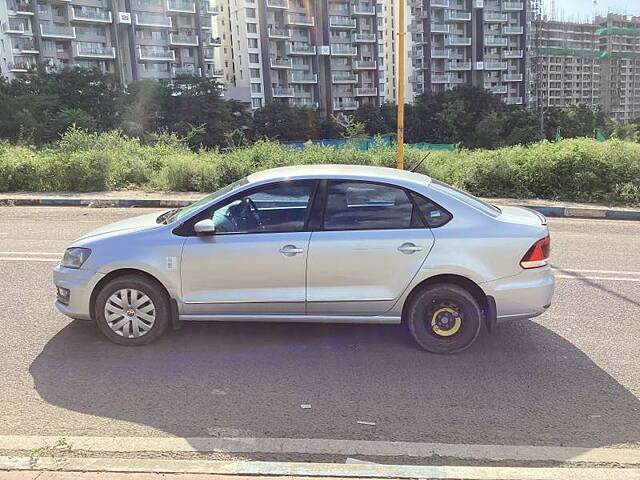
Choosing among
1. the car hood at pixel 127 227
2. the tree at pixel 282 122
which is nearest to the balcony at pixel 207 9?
the tree at pixel 282 122

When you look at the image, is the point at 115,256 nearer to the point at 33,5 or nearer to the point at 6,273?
the point at 6,273

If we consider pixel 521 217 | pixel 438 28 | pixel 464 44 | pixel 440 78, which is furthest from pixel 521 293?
pixel 464 44

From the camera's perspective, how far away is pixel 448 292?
15.5 ft

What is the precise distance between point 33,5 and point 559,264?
74.5 m

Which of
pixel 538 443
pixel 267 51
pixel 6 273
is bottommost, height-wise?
pixel 538 443

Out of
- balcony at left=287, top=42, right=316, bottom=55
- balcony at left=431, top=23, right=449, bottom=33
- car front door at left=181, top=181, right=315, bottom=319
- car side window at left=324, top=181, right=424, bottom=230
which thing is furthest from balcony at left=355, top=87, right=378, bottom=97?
car front door at left=181, top=181, right=315, bottom=319

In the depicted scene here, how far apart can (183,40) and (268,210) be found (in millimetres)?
79521

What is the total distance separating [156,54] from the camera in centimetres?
7569

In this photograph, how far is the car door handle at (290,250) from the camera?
183 inches

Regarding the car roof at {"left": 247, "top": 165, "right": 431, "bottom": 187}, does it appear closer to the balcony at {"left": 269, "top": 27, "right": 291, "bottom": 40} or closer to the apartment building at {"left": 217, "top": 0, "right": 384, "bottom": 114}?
the apartment building at {"left": 217, "top": 0, "right": 384, "bottom": 114}

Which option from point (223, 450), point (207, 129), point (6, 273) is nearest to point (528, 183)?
point (6, 273)

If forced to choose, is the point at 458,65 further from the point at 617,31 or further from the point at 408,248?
the point at 408,248

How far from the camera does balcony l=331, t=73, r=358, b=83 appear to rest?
86688 millimetres

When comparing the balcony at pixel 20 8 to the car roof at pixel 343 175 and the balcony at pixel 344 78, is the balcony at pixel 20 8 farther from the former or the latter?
the car roof at pixel 343 175
